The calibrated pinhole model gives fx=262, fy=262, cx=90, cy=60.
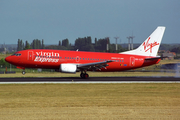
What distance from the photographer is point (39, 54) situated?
38406 millimetres

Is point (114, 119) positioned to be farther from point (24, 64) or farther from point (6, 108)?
point (24, 64)

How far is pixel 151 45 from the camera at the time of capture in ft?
141

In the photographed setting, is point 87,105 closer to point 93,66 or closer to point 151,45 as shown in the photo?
point 93,66

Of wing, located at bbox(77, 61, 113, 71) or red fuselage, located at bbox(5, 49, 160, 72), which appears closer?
wing, located at bbox(77, 61, 113, 71)

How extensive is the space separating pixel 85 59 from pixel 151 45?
1155 cm

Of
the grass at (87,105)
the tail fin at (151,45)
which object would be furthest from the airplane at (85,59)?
the grass at (87,105)

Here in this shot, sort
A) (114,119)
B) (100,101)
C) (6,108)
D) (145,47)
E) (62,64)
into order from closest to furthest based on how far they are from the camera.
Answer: (114,119)
(6,108)
(100,101)
(62,64)
(145,47)

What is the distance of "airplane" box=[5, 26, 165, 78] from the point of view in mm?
38281

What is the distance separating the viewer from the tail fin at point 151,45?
141ft

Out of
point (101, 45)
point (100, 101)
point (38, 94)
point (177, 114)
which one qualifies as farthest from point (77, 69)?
point (101, 45)

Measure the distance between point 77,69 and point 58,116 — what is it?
23502 mm

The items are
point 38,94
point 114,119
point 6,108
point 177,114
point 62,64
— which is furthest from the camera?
point 62,64
